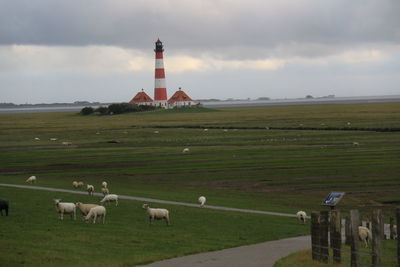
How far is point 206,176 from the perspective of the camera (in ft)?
176

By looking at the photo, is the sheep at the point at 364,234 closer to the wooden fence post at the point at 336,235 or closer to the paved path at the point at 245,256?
the paved path at the point at 245,256

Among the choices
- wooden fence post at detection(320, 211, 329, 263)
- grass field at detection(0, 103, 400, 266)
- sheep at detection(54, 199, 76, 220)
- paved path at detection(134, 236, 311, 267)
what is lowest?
grass field at detection(0, 103, 400, 266)

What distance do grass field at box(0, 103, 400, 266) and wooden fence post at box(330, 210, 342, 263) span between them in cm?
540

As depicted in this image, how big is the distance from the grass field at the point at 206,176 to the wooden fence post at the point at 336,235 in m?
5.40

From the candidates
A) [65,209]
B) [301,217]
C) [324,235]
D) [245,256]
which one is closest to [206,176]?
[301,217]

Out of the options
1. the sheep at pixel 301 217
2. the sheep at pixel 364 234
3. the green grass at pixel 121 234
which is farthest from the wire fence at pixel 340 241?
the sheep at pixel 301 217

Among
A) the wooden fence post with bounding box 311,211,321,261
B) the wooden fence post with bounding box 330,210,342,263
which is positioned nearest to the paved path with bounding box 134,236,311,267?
the wooden fence post with bounding box 311,211,321,261

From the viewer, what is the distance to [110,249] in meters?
23.8

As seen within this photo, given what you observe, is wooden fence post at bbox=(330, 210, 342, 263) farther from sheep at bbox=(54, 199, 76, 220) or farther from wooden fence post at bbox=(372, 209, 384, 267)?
sheep at bbox=(54, 199, 76, 220)

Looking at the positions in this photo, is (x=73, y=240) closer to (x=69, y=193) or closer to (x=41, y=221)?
(x=41, y=221)

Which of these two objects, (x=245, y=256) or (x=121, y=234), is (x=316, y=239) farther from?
(x=121, y=234)

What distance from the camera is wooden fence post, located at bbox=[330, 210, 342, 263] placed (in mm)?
20031

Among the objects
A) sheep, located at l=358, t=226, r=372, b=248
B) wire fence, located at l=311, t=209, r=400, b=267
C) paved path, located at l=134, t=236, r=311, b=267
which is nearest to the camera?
wire fence, located at l=311, t=209, r=400, b=267

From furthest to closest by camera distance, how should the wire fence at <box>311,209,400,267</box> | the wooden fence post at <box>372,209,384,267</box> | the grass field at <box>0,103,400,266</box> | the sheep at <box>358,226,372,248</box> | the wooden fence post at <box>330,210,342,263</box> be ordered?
1. the grass field at <box>0,103,400,266</box>
2. the sheep at <box>358,226,372,248</box>
3. the wooden fence post at <box>330,210,342,263</box>
4. the wire fence at <box>311,209,400,267</box>
5. the wooden fence post at <box>372,209,384,267</box>
